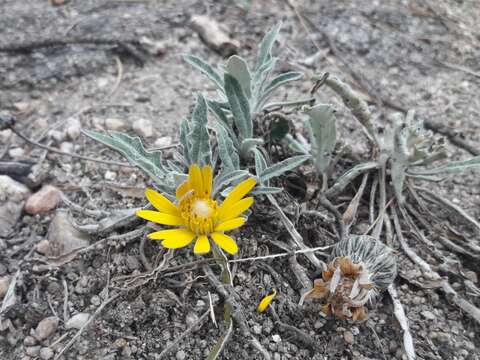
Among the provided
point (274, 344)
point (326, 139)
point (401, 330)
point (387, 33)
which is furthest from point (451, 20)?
point (274, 344)

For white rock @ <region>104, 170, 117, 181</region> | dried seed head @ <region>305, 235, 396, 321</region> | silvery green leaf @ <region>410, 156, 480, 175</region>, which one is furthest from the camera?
white rock @ <region>104, 170, 117, 181</region>

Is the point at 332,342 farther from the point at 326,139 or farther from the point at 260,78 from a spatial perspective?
the point at 260,78

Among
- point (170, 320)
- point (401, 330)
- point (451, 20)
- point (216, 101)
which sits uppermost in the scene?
point (451, 20)

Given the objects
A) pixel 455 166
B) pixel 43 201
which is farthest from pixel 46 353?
pixel 455 166

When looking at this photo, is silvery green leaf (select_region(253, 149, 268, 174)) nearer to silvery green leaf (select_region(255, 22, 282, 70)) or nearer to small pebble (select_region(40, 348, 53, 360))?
silvery green leaf (select_region(255, 22, 282, 70))

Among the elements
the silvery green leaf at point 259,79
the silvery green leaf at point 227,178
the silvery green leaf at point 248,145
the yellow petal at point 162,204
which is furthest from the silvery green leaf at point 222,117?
the yellow petal at point 162,204

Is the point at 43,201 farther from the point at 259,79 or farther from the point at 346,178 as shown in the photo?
the point at 346,178

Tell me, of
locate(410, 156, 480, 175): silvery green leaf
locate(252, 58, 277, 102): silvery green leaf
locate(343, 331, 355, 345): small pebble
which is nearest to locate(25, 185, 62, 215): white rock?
locate(252, 58, 277, 102): silvery green leaf
